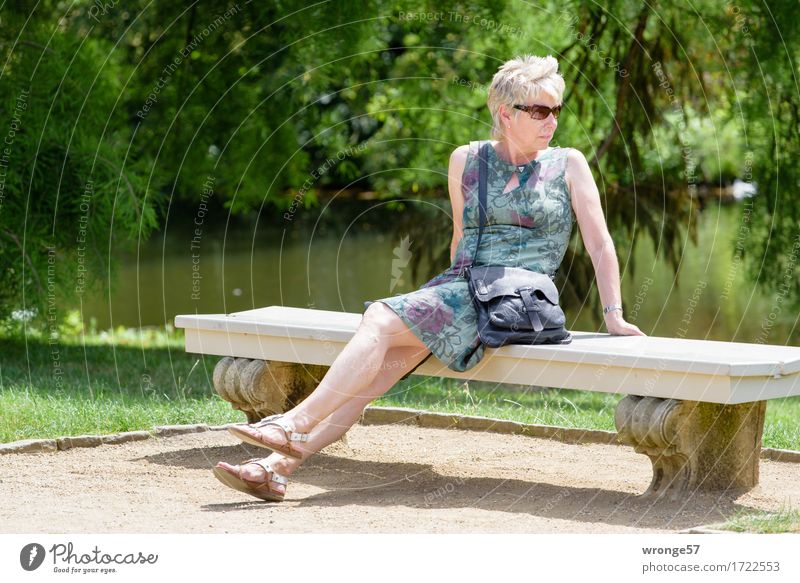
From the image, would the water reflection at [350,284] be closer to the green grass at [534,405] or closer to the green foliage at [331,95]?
the green foliage at [331,95]

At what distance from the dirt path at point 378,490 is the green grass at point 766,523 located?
0.17 m

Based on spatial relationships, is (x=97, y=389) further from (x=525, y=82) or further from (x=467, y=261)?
(x=525, y=82)

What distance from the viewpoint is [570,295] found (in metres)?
8.03

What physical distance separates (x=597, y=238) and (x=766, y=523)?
1.18 m

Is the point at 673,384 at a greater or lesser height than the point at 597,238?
lesser

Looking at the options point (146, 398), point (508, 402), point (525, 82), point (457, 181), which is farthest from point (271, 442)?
point (508, 402)

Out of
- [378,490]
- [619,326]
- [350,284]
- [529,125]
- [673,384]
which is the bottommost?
[350,284]

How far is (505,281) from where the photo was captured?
4188 millimetres

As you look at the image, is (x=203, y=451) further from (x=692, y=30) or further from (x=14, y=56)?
(x=692, y=30)

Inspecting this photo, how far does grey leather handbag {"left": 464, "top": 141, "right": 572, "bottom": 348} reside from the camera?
413cm

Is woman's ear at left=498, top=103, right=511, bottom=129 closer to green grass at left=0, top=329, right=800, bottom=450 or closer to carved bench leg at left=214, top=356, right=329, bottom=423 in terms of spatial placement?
carved bench leg at left=214, top=356, right=329, bottom=423

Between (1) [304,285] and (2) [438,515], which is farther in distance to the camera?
(1) [304,285]
